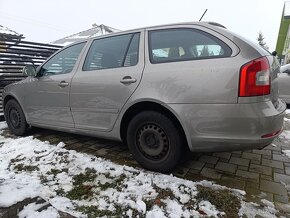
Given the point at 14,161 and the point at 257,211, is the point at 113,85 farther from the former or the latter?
the point at 257,211

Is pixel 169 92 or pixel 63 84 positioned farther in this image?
pixel 63 84

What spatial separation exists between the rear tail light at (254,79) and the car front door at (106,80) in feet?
3.55

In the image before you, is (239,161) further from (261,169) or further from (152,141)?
(152,141)

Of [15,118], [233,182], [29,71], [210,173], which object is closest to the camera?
[233,182]

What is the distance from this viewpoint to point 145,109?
9.31ft

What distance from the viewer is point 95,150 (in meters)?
3.62

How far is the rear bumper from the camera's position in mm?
2242

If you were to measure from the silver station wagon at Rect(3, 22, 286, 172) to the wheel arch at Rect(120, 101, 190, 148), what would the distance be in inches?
0.5

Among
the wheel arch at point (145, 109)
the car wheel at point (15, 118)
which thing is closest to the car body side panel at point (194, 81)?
the wheel arch at point (145, 109)

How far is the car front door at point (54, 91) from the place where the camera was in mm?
3580

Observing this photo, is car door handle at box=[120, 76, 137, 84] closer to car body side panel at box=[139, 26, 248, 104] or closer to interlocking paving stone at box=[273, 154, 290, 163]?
car body side panel at box=[139, 26, 248, 104]

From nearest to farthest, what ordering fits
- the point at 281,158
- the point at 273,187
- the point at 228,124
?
the point at 228,124 < the point at 273,187 < the point at 281,158

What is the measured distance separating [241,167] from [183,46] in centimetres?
159

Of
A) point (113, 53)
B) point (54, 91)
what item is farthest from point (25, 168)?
point (113, 53)
